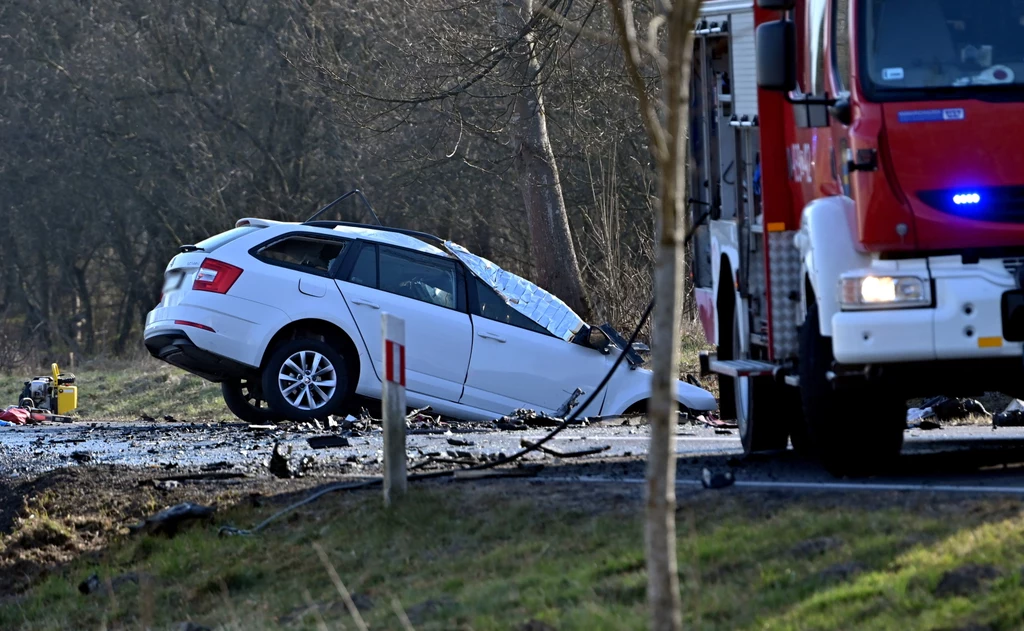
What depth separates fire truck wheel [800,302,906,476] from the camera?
7199 millimetres

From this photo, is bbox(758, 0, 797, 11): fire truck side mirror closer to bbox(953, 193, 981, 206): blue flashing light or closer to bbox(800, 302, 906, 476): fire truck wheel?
bbox(953, 193, 981, 206): blue flashing light

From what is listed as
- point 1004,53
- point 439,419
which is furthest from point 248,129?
point 1004,53

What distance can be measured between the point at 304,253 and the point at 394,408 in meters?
5.87

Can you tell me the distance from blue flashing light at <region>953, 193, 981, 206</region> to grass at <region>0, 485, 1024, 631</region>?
4.55ft

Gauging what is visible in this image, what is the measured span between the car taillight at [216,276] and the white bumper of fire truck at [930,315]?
7.25 meters

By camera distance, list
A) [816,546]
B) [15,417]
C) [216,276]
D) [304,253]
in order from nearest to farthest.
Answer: [816,546], [216,276], [304,253], [15,417]

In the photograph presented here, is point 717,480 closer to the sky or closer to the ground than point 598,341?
closer to the ground

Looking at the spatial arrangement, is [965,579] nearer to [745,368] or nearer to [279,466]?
[745,368]

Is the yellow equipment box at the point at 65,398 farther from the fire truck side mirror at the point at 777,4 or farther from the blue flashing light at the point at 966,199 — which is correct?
the blue flashing light at the point at 966,199

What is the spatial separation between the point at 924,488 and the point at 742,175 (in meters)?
2.86

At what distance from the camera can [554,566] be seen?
6070mm

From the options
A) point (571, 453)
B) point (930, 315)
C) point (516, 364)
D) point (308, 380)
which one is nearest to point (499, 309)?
point (516, 364)

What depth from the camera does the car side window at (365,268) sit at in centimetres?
1303

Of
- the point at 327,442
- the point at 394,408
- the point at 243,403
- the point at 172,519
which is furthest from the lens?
the point at 243,403
